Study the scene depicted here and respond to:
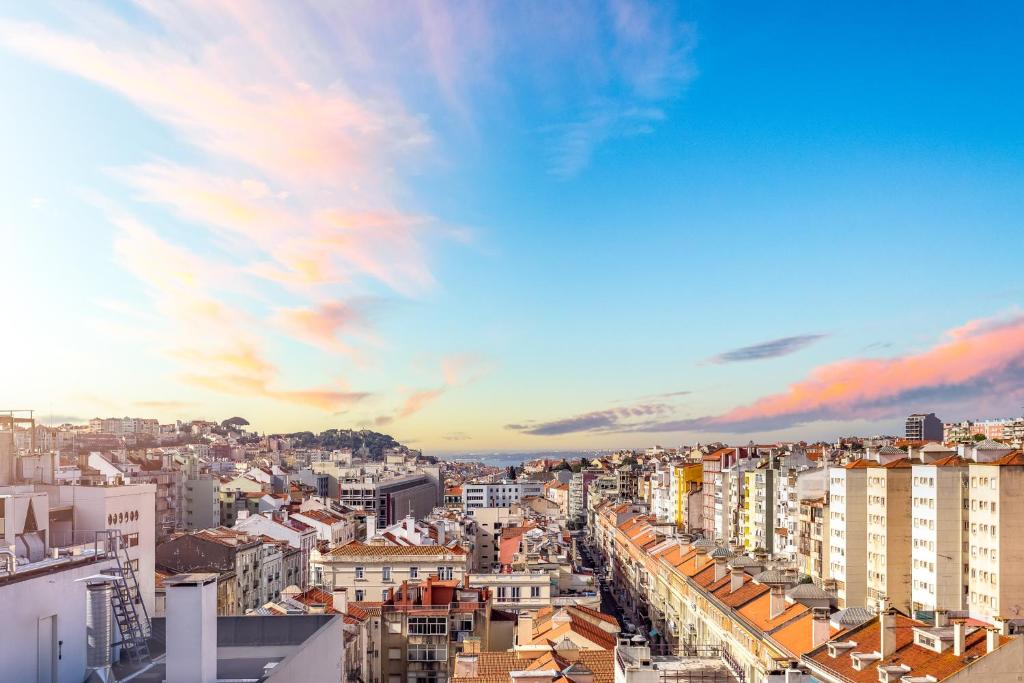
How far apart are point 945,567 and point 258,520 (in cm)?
4400

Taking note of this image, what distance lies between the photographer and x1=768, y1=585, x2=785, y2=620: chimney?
41500mm

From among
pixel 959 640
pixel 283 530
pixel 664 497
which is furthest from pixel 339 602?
pixel 664 497

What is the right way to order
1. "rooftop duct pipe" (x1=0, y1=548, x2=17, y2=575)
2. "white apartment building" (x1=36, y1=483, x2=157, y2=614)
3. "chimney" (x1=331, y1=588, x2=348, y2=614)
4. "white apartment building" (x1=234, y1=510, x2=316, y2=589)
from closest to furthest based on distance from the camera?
"rooftop duct pipe" (x1=0, y1=548, x2=17, y2=575), "white apartment building" (x1=36, y1=483, x2=157, y2=614), "chimney" (x1=331, y1=588, x2=348, y2=614), "white apartment building" (x1=234, y1=510, x2=316, y2=589)

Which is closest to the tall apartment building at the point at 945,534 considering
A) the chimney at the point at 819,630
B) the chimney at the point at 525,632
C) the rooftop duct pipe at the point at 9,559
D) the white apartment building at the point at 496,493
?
the chimney at the point at 819,630

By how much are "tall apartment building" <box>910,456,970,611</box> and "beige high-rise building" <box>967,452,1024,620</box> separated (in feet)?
4.21

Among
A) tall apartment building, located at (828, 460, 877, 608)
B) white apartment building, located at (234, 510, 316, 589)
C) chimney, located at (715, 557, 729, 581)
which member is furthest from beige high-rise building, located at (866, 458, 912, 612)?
white apartment building, located at (234, 510, 316, 589)

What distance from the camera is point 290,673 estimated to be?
52.7ft

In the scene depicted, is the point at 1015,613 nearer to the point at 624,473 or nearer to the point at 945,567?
the point at 945,567

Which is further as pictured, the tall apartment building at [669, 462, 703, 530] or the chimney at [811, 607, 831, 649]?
the tall apartment building at [669, 462, 703, 530]

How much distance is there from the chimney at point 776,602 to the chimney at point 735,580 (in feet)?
24.4

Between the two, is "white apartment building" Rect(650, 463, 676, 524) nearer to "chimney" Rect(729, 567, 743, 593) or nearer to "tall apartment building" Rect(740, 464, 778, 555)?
"tall apartment building" Rect(740, 464, 778, 555)

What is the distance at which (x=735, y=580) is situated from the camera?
50625 millimetres

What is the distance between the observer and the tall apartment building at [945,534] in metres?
45.9

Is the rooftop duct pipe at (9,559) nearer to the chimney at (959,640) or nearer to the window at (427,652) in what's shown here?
the chimney at (959,640)
